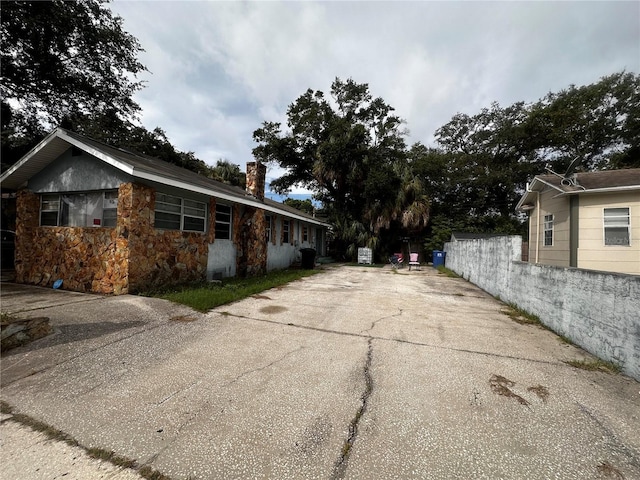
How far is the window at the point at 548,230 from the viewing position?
922cm

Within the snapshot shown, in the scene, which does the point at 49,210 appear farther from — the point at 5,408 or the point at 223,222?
the point at 5,408

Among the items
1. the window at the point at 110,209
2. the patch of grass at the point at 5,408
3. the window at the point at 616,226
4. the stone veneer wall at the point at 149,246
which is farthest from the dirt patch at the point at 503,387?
the window at the point at 110,209

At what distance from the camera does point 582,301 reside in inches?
144

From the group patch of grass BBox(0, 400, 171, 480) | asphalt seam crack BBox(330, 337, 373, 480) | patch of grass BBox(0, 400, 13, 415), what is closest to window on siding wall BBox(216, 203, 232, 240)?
patch of grass BBox(0, 400, 13, 415)

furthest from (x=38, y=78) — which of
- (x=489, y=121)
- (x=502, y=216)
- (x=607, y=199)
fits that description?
(x=489, y=121)

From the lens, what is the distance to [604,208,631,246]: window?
7.43 meters

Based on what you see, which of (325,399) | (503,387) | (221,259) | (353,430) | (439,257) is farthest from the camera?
(439,257)

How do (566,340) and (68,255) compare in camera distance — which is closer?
(566,340)

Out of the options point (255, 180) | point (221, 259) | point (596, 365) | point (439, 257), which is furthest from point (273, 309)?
point (439, 257)

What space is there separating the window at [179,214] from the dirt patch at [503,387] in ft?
24.8

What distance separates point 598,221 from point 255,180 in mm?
11838

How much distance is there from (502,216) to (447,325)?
2356cm

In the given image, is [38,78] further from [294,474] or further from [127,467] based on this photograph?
[294,474]

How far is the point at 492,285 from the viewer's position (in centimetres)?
741
